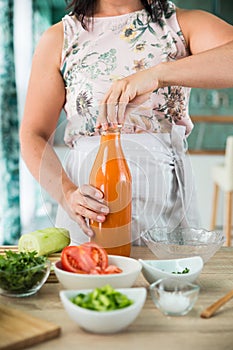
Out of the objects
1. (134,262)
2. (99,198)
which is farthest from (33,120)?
(134,262)

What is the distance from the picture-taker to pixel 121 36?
1.82m

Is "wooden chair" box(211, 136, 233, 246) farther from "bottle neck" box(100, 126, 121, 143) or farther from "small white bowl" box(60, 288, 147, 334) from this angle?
"small white bowl" box(60, 288, 147, 334)

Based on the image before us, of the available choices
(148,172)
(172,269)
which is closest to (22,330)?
(172,269)

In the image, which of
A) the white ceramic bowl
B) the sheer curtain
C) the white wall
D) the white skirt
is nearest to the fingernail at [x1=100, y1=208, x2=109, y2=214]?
the white skirt

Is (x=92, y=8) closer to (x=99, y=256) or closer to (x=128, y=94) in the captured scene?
(x=128, y=94)

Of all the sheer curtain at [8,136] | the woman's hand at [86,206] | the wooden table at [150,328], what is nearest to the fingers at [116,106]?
the woman's hand at [86,206]

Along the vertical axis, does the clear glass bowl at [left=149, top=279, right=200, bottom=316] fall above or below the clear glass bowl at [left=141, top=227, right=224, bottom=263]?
above

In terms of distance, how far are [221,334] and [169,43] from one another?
3.23 ft

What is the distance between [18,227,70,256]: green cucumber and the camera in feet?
4.93

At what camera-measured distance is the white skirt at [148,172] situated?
5.23 feet

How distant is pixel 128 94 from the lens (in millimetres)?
1509

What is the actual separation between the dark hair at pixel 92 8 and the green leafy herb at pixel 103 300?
3.31 ft

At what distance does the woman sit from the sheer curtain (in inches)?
75.3

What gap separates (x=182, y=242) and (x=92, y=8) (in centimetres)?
76
